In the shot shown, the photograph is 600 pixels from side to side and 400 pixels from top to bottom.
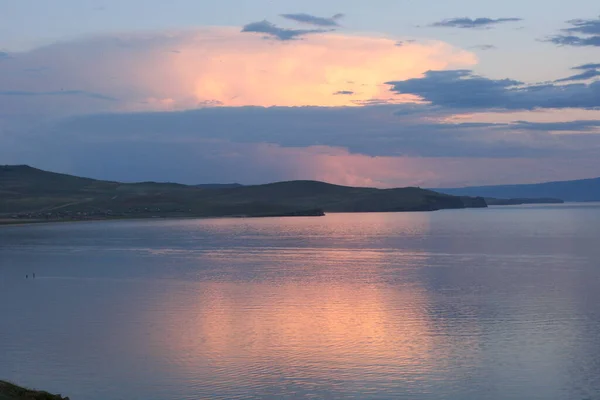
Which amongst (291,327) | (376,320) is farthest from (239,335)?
(376,320)

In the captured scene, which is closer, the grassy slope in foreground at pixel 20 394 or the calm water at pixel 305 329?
the grassy slope in foreground at pixel 20 394

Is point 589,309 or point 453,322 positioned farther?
point 589,309

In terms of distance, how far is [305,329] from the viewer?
39.0 metres

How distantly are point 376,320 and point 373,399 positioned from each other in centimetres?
1543

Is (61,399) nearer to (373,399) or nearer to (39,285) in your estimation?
(373,399)

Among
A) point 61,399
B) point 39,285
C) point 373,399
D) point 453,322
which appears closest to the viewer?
point 61,399

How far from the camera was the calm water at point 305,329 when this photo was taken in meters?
28.6

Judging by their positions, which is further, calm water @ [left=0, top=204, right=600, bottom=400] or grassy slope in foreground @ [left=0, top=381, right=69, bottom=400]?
calm water @ [left=0, top=204, right=600, bottom=400]

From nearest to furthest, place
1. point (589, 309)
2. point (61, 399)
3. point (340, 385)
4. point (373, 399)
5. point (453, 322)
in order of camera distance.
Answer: point (61, 399) < point (373, 399) < point (340, 385) < point (453, 322) < point (589, 309)

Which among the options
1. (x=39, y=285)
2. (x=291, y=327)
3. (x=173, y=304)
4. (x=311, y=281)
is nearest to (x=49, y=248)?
(x=39, y=285)

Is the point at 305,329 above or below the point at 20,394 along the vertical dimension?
below

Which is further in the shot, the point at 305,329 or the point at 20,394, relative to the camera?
the point at 305,329

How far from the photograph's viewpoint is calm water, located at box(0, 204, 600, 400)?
28594mm

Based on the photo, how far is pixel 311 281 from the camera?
61906 millimetres
